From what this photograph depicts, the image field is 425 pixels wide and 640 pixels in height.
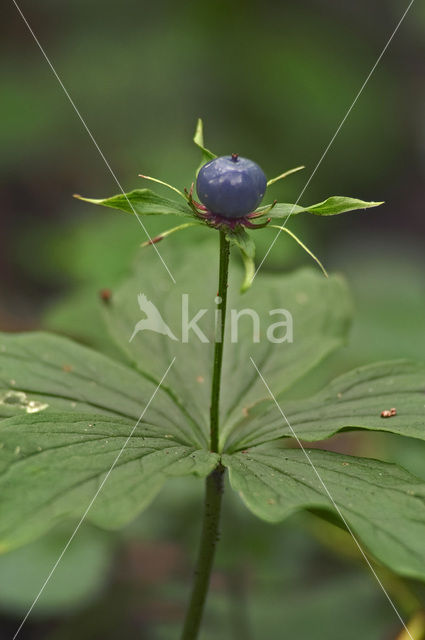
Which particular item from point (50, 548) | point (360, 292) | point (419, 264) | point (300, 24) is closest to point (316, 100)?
point (300, 24)

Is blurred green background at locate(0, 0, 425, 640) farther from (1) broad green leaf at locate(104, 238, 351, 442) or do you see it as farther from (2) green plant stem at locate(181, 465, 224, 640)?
(2) green plant stem at locate(181, 465, 224, 640)

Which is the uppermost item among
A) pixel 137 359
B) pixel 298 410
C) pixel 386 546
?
pixel 137 359

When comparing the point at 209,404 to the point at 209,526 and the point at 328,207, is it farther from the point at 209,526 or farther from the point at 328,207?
the point at 328,207

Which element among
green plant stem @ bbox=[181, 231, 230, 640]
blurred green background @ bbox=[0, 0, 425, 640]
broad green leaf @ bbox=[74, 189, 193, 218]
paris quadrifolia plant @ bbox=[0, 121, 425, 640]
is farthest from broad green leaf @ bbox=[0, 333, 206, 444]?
blurred green background @ bbox=[0, 0, 425, 640]

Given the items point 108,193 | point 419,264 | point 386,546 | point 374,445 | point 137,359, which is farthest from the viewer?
point 108,193

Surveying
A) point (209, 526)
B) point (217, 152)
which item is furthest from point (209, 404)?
point (217, 152)

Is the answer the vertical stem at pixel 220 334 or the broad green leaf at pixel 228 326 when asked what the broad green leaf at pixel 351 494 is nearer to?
the vertical stem at pixel 220 334

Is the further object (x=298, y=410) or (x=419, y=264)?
(x=419, y=264)

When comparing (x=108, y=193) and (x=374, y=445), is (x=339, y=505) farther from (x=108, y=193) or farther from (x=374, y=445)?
(x=108, y=193)
